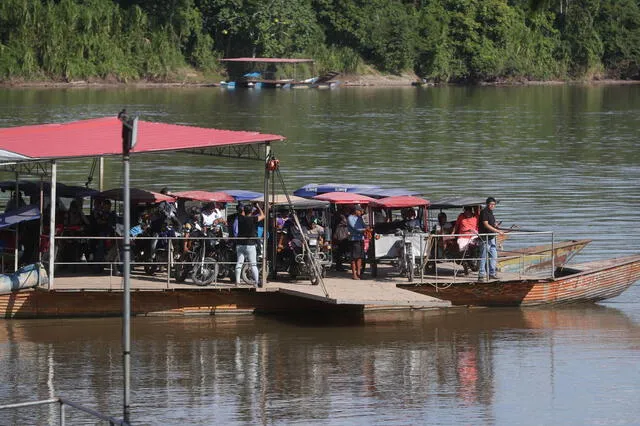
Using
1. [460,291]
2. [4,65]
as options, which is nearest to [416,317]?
[460,291]

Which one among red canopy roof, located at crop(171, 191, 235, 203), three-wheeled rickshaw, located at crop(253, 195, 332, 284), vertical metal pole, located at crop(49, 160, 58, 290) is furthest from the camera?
red canopy roof, located at crop(171, 191, 235, 203)

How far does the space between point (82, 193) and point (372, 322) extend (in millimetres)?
5804

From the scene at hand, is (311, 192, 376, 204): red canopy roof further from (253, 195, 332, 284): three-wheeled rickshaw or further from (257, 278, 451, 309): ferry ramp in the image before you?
(257, 278, 451, 309): ferry ramp

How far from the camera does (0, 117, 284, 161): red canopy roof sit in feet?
74.1

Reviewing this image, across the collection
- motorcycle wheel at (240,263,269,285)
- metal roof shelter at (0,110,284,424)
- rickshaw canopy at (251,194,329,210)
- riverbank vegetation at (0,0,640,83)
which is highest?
riverbank vegetation at (0,0,640,83)

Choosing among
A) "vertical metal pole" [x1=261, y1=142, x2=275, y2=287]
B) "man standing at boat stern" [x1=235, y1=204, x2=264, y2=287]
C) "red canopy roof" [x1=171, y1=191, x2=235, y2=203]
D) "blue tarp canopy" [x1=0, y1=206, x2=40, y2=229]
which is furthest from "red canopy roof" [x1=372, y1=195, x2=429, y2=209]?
"blue tarp canopy" [x1=0, y1=206, x2=40, y2=229]

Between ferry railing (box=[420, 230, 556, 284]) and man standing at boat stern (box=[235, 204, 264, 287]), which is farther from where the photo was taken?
ferry railing (box=[420, 230, 556, 284])

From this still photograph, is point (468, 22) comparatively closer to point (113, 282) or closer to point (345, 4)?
point (345, 4)

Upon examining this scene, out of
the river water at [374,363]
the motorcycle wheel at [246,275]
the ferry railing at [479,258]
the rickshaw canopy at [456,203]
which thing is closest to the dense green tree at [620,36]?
the river water at [374,363]

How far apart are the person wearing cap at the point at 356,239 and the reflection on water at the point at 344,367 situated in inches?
38.0

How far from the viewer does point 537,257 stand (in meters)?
26.4

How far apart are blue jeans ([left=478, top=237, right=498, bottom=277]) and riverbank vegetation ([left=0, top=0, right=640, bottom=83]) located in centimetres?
8059

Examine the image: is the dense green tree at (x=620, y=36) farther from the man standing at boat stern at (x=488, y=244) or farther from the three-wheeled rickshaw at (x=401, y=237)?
the man standing at boat stern at (x=488, y=244)

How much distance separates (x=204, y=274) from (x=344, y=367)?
3.70 metres
